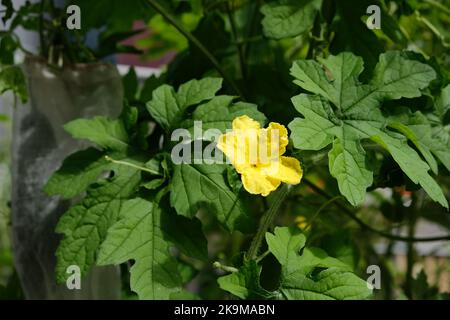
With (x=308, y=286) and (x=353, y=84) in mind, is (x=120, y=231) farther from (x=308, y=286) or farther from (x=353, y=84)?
(x=353, y=84)

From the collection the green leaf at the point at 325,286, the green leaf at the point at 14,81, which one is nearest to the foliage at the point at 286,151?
the green leaf at the point at 325,286

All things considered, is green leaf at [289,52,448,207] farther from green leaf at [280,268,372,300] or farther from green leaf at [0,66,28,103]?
green leaf at [0,66,28,103]

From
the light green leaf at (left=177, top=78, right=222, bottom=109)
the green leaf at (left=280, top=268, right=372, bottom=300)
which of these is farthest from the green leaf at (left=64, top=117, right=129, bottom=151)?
the green leaf at (left=280, top=268, right=372, bottom=300)

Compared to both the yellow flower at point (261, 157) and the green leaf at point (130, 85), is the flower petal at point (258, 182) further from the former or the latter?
the green leaf at point (130, 85)

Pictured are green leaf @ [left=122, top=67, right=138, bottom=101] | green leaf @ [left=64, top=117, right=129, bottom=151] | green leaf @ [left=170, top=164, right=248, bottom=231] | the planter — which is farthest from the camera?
green leaf @ [left=122, top=67, right=138, bottom=101]

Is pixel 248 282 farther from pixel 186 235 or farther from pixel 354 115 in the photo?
pixel 354 115

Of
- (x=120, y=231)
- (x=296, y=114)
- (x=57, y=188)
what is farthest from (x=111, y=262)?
(x=296, y=114)

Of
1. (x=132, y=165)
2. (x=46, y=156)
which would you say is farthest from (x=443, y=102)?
(x=46, y=156)
